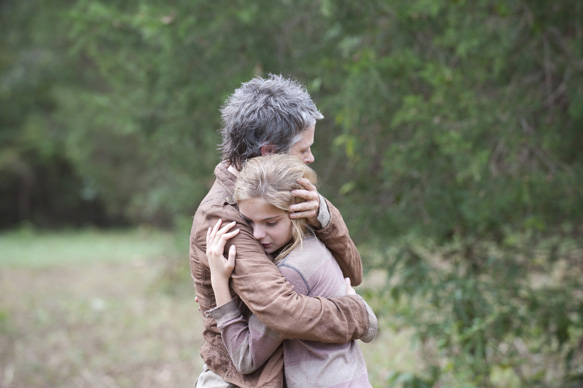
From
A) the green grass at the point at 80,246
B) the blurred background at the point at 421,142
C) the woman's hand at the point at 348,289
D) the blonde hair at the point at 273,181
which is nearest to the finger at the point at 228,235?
the blonde hair at the point at 273,181

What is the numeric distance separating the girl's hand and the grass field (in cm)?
237

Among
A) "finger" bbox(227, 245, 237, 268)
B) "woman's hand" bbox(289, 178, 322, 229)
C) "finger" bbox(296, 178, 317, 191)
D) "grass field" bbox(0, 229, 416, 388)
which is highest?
"finger" bbox(296, 178, 317, 191)

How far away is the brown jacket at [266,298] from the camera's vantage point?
193 centimetres

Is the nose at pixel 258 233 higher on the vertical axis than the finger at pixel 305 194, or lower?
lower

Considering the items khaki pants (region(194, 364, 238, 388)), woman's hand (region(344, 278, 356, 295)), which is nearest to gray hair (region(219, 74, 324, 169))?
woman's hand (region(344, 278, 356, 295))

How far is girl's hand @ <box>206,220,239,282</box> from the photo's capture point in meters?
2.00

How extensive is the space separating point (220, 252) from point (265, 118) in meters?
0.48

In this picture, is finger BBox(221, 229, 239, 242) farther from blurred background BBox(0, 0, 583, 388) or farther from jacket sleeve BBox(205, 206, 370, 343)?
blurred background BBox(0, 0, 583, 388)

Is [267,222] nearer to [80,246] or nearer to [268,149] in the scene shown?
[268,149]

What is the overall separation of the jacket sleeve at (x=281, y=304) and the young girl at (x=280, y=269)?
0.03 m

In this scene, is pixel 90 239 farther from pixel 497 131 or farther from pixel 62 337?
pixel 497 131

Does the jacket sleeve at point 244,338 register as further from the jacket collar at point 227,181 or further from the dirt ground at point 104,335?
the dirt ground at point 104,335

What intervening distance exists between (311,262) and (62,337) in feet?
21.1

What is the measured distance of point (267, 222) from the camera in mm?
2051
